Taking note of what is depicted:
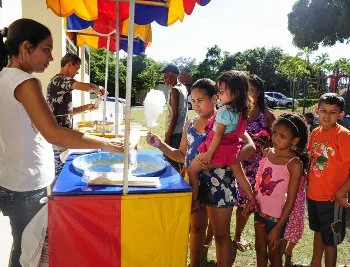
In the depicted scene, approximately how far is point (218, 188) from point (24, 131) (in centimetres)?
117

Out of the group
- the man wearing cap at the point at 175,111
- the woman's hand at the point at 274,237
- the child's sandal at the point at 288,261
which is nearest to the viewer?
the woman's hand at the point at 274,237

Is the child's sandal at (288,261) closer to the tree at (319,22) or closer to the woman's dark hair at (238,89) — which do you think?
the woman's dark hair at (238,89)

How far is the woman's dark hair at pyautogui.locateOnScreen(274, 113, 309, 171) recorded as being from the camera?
2.21 metres

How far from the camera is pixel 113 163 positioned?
221cm

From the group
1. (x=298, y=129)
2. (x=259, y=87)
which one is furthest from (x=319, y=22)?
(x=298, y=129)

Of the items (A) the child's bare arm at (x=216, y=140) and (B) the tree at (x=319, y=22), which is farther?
(B) the tree at (x=319, y=22)

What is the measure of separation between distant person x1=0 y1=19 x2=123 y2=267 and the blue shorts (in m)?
0.68

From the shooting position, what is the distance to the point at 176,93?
418 centimetres

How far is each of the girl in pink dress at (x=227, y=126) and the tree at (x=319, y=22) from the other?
12.0 m

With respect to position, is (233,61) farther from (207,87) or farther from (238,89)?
(238,89)

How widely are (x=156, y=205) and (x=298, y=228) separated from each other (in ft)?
3.96

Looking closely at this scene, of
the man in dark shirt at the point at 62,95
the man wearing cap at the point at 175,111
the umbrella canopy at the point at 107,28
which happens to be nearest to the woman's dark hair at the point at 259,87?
the umbrella canopy at the point at 107,28

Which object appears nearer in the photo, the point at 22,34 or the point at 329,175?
the point at 22,34

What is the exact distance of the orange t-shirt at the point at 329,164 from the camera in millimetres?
2264
